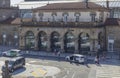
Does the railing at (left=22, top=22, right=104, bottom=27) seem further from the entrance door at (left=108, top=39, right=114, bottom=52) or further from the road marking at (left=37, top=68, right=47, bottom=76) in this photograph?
the road marking at (left=37, top=68, right=47, bottom=76)

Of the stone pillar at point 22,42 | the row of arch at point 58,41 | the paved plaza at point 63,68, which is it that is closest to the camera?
the paved plaza at point 63,68

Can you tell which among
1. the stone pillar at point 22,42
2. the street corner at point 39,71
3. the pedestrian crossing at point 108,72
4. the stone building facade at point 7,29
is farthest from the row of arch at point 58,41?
the street corner at point 39,71

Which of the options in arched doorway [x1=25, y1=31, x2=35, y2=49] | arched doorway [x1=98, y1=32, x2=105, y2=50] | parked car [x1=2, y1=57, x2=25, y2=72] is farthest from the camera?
arched doorway [x1=25, y1=31, x2=35, y2=49]

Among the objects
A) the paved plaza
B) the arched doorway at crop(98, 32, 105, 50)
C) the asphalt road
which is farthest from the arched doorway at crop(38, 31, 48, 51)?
the arched doorway at crop(98, 32, 105, 50)

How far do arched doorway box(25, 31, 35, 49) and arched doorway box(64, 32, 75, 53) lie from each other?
8.32 m

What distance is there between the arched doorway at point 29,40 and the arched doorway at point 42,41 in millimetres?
1652

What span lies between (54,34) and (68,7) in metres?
6.87

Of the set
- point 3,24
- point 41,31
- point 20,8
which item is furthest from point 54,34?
point 20,8

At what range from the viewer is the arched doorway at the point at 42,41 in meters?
82.7

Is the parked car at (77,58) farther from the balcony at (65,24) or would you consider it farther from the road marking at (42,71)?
the balcony at (65,24)

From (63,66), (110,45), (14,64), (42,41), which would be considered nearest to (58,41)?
(42,41)

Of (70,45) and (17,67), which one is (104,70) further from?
(70,45)

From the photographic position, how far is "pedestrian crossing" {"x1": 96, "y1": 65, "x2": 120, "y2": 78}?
57.1 metres

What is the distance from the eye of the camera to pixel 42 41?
273 feet
